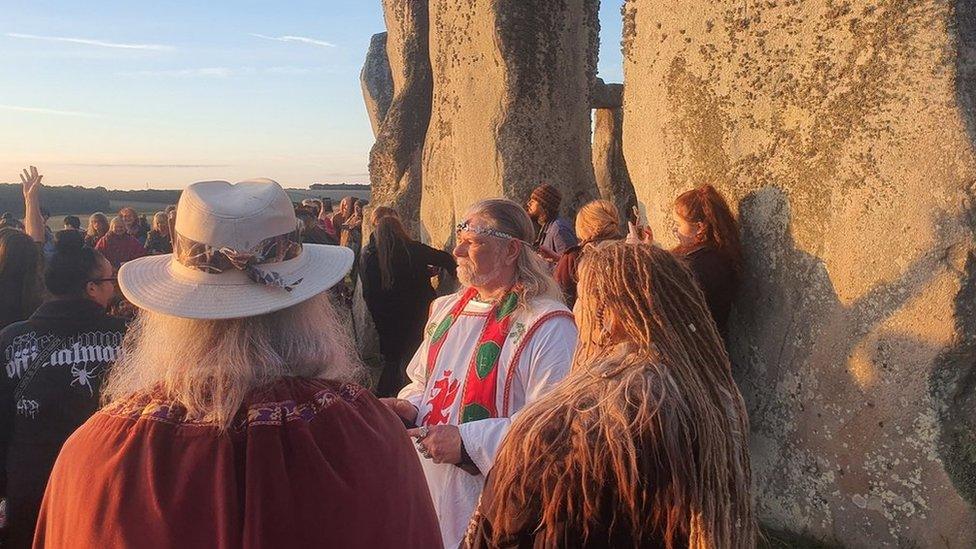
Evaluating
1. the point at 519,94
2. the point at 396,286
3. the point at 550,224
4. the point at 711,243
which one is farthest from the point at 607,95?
the point at 711,243

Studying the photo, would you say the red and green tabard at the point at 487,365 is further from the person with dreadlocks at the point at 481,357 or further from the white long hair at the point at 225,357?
the white long hair at the point at 225,357

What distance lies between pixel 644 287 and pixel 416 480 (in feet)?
2.00

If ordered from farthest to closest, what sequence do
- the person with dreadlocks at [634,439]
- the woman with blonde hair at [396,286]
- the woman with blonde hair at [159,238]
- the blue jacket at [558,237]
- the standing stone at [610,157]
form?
the standing stone at [610,157], the woman with blonde hair at [159,238], the woman with blonde hair at [396,286], the blue jacket at [558,237], the person with dreadlocks at [634,439]

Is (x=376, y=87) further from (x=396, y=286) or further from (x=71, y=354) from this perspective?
(x=71, y=354)

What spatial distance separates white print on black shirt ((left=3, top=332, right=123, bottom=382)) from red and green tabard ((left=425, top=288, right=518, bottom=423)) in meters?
1.17

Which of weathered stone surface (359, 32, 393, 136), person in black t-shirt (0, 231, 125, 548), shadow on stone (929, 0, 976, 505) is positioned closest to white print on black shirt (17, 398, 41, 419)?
person in black t-shirt (0, 231, 125, 548)

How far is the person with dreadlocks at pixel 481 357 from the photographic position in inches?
98.3

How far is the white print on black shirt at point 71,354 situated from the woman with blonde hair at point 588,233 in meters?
2.23

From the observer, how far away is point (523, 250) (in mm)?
2865

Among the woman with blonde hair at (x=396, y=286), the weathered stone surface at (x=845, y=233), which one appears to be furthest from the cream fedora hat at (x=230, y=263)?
the woman with blonde hair at (x=396, y=286)

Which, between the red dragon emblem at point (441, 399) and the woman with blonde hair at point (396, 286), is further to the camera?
the woman with blonde hair at point (396, 286)

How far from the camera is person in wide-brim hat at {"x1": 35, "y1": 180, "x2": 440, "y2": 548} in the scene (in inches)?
56.2

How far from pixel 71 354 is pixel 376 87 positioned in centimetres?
1000

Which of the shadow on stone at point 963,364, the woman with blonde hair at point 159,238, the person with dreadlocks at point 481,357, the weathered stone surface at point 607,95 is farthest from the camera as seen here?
the weathered stone surface at point 607,95
